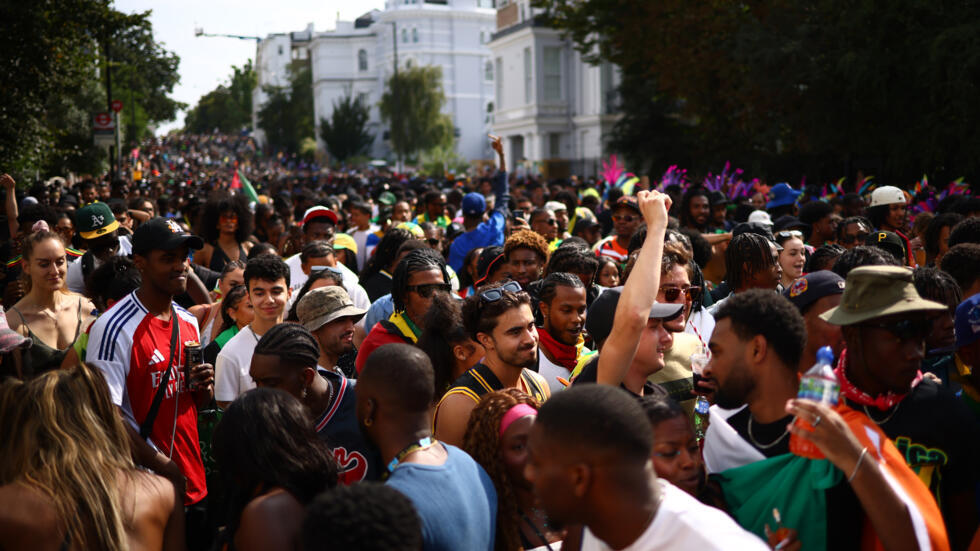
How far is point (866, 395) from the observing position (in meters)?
3.09

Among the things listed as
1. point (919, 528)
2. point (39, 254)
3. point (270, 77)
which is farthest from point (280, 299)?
point (270, 77)

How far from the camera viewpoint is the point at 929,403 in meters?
3.03

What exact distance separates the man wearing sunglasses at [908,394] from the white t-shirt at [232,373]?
312 centimetres

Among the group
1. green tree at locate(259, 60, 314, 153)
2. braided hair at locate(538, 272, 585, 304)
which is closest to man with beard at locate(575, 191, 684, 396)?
braided hair at locate(538, 272, 585, 304)

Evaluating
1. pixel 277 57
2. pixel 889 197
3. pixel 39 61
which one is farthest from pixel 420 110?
pixel 277 57

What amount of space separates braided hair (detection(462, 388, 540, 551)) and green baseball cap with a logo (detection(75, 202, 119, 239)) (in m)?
5.42

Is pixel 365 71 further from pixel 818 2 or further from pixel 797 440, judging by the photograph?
pixel 797 440

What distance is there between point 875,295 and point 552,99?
5579cm

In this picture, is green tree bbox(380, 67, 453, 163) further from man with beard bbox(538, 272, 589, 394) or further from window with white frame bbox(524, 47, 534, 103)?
man with beard bbox(538, 272, 589, 394)

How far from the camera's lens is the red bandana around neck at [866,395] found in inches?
120

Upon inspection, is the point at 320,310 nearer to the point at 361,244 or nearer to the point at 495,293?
the point at 495,293

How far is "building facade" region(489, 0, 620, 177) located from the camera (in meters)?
54.1

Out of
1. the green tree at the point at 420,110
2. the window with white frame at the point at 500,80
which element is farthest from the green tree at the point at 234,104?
the window with white frame at the point at 500,80

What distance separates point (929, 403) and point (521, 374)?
1.86 m
